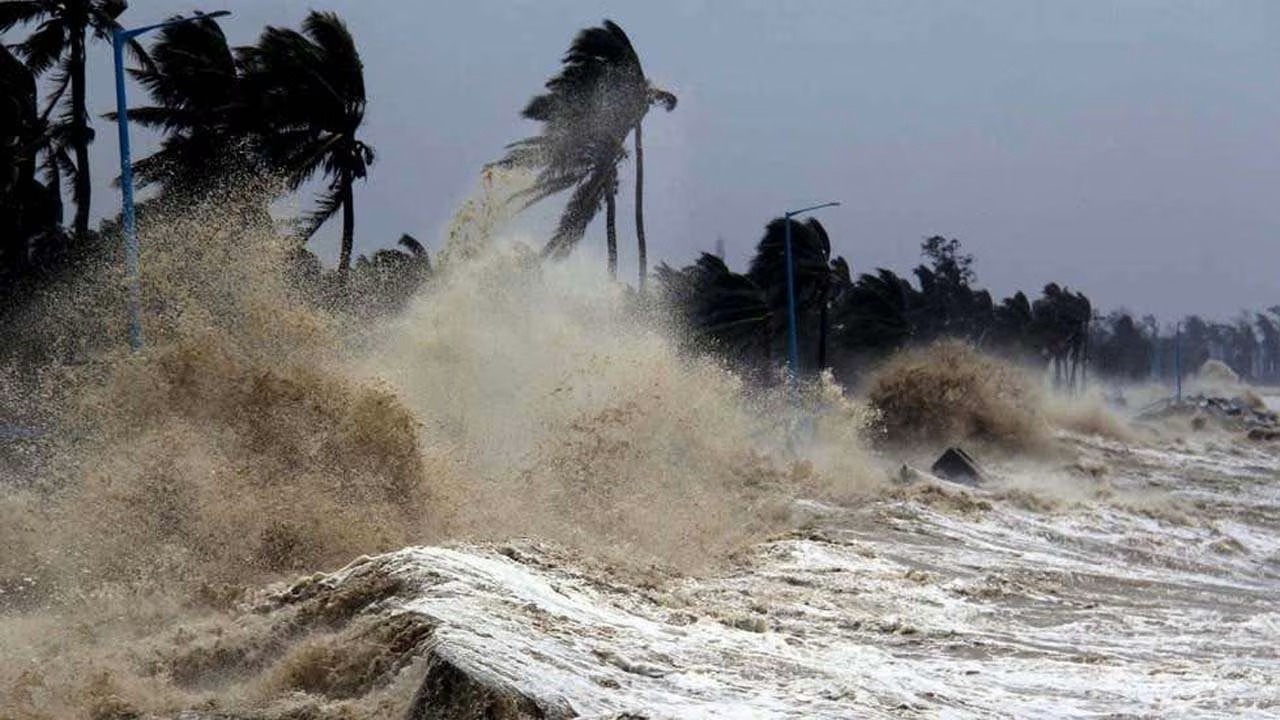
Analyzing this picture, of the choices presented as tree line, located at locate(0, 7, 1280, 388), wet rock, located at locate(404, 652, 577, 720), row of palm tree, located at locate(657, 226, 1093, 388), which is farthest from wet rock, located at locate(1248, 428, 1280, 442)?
wet rock, located at locate(404, 652, 577, 720)

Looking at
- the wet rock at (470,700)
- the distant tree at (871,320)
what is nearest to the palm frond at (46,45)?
the wet rock at (470,700)

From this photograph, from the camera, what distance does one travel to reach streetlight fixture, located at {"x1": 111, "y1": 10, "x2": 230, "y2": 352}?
1709 centimetres

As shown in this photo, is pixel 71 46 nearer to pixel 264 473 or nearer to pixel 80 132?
pixel 80 132

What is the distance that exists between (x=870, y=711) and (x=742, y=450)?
16784mm

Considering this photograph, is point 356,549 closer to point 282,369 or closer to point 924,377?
point 282,369

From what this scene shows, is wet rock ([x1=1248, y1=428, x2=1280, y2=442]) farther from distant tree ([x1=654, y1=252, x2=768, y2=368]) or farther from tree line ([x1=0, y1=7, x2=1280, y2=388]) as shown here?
tree line ([x1=0, y1=7, x2=1280, y2=388])

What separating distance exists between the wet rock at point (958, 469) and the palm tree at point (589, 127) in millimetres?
10992

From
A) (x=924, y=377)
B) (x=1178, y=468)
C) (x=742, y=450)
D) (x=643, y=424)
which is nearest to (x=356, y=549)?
(x=643, y=424)

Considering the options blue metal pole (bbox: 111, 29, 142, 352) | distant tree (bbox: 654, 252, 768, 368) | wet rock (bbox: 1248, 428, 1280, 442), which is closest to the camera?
blue metal pole (bbox: 111, 29, 142, 352)

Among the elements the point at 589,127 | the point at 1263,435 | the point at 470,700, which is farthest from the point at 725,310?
the point at 470,700

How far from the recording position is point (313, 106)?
31922 millimetres

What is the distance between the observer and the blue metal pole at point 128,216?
16984mm

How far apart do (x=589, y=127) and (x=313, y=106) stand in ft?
29.4

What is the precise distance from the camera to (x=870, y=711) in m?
8.29
